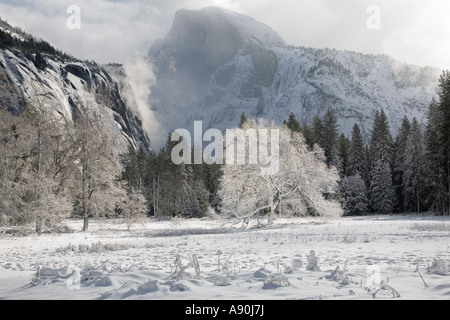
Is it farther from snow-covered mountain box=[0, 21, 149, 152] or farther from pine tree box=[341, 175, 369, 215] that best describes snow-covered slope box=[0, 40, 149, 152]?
pine tree box=[341, 175, 369, 215]

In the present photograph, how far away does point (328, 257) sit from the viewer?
994 cm

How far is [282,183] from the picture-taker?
28.5 m

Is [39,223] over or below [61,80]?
below

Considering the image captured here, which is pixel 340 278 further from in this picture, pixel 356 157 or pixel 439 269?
pixel 356 157

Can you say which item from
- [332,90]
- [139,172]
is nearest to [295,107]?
[332,90]

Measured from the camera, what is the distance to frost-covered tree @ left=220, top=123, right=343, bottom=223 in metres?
26.9

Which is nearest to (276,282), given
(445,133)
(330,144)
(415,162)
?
(445,133)

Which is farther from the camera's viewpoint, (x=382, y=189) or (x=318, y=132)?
(x=318, y=132)

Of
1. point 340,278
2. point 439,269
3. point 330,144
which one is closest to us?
point 340,278

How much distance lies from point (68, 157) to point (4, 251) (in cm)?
1610

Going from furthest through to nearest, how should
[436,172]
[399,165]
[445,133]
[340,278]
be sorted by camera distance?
[399,165]
[436,172]
[445,133]
[340,278]

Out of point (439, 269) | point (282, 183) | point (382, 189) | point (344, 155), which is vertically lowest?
point (439, 269)
